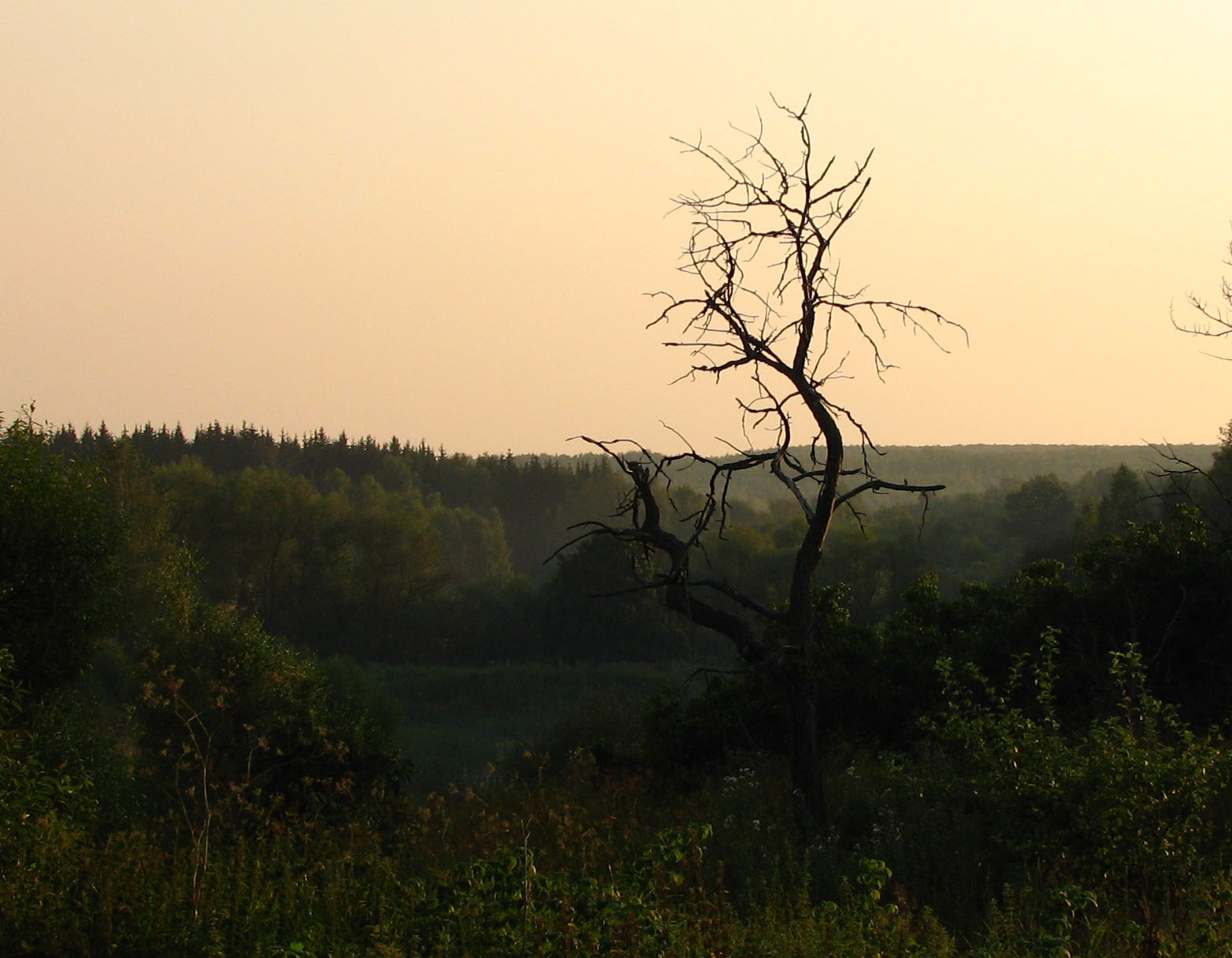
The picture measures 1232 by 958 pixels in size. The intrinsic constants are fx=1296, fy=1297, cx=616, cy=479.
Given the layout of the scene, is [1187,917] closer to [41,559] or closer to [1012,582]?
[1012,582]

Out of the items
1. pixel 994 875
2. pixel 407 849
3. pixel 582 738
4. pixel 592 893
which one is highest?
pixel 592 893

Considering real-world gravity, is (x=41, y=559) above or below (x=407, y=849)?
above

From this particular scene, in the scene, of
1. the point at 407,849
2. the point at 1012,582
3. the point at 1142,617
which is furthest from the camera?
the point at 1012,582

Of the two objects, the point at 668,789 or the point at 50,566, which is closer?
the point at 668,789

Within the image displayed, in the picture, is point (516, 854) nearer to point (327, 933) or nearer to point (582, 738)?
point (327, 933)

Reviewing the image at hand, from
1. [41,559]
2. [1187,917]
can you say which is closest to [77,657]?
[41,559]

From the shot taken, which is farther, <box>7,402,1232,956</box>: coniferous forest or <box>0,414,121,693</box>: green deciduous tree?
<box>0,414,121,693</box>: green deciduous tree

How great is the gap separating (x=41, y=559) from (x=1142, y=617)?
59.7ft

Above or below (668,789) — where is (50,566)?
above

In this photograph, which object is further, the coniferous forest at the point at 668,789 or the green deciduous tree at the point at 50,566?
the green deciduous tree at the point at 50,566

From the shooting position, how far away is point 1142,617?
18375 millimetres

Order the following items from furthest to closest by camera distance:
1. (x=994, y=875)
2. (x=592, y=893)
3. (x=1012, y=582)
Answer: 1. (x=1012, y=582)
2. (x=994, y=875)
3. (x=592, y=893)

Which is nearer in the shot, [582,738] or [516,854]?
[516,854]

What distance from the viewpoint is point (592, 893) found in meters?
6.52
